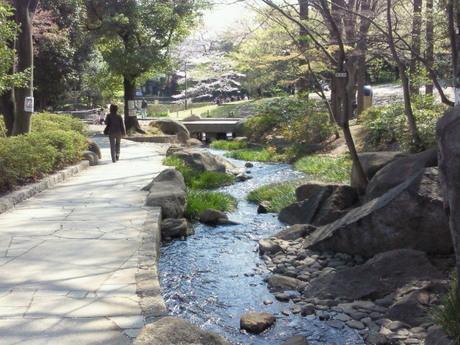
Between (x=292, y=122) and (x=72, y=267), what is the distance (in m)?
16.9

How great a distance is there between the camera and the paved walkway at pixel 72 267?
398cm

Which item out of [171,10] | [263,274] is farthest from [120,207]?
[171,10]

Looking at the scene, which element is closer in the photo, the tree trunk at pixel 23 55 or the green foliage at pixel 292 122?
the tree trunk at pixel 23 55

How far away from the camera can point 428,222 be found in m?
6.56

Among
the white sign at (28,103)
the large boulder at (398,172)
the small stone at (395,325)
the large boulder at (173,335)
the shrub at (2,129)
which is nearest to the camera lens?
the large boulder at (173,335)

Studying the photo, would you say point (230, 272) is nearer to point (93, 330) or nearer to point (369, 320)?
point (369, 320)

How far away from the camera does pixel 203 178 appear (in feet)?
43.8

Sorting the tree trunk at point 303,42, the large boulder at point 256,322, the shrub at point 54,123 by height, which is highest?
the tree trunk at point 303,42

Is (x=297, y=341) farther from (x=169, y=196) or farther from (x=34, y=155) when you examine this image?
(x=34, y=155)

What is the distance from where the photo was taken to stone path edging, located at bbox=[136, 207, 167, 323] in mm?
4359

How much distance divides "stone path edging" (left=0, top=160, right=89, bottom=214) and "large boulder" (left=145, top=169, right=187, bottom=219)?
6.83 ft

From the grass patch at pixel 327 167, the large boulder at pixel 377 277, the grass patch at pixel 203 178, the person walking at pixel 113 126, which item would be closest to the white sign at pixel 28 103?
the person walking at pixel 113 126

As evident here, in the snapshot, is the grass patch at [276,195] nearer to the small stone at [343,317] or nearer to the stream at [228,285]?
the stream at [228,285]

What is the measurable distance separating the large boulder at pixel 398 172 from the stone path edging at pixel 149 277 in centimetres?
337
